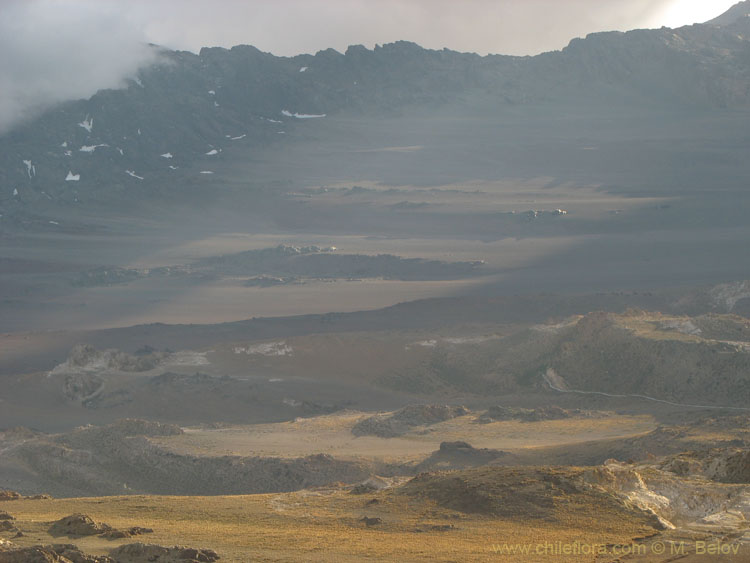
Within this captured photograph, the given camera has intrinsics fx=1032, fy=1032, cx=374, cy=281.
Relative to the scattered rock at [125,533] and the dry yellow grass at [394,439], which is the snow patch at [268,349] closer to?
the dry yellow grass at [394,439]

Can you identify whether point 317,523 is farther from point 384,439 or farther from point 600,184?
point 600,184

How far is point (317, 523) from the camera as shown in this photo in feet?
56.9

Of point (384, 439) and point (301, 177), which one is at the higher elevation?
point (301, 177)

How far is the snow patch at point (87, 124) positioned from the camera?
514ft

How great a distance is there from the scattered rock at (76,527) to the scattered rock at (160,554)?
171cm

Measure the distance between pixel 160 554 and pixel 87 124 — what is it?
15251 cm

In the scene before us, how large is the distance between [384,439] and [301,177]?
103926mm

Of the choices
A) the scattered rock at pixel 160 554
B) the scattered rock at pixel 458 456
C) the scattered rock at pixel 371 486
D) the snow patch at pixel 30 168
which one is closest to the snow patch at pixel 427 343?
the scattered rock at pixel 458 456

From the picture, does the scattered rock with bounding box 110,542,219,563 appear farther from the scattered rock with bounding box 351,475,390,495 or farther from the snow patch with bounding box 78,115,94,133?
the snow patch with bounding box 78,115,94,133

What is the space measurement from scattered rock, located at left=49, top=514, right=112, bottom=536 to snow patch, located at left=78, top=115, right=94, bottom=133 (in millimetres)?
148500

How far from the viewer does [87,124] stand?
15738 centimetres

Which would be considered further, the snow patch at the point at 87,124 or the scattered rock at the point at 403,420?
the snow patch at the point at 87,124

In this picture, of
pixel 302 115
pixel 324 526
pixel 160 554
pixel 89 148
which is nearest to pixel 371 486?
pixel 324 526

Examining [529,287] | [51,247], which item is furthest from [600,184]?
[51,247]
